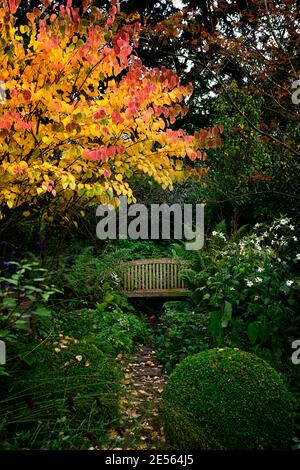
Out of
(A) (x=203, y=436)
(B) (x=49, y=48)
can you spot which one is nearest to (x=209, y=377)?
(A) (x=203, y=436)

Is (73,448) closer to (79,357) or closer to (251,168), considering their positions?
(79,357)

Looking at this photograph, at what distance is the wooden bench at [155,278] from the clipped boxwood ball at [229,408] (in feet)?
14.9

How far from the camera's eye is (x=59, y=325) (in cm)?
493

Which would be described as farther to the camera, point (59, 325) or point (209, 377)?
point (59, 325)

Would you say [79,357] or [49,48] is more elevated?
[49,48]

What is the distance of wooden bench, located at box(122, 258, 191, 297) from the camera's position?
8.09m

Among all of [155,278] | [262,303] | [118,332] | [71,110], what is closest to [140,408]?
[262,303]

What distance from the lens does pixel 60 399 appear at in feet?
10.3

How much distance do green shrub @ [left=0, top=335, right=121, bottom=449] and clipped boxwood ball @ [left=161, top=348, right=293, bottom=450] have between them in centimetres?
46

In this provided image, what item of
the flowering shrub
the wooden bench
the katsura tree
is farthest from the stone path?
the wooden bench

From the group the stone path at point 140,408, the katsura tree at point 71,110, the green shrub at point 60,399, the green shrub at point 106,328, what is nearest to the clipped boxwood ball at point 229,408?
the stone path at point 140,408

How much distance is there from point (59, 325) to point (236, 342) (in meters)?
1.75

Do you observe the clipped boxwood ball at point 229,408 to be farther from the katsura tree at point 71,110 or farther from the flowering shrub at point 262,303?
the katsura tree at point 71,110

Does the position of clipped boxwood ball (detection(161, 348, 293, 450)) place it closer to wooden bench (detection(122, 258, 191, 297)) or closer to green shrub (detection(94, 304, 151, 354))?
green shrub (detection(94, 304, 151, 354))
